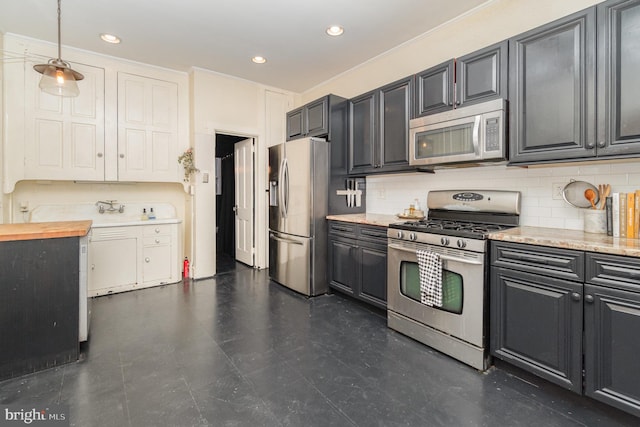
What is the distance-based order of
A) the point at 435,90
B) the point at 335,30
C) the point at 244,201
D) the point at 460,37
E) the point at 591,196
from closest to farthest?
1. the point at 591,196
2. the point at 435,90
3. the point at 460,37
4. the point at 335,30
5. the point at 244,201

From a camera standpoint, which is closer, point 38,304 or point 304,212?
point 38,304

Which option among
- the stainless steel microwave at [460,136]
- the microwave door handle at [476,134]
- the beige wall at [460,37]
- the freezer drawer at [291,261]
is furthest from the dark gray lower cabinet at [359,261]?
the beige wall at [460,37]

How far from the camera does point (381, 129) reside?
3.14m

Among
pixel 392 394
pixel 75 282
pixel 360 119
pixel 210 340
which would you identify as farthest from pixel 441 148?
pixel 75 282

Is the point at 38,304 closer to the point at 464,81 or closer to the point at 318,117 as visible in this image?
the point at 318,117

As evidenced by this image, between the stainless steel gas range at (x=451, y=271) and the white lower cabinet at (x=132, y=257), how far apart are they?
284cm

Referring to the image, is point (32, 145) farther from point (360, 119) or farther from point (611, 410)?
point (611, 410)

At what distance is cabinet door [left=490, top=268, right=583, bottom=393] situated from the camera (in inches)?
65.5

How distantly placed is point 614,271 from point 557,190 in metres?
0.89

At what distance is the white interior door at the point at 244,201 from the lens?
16.0 feet

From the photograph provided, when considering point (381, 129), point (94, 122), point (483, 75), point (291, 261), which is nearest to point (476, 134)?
point (483, 75)

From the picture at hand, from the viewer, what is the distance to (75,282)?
2141mm

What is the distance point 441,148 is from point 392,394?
6.21 ft

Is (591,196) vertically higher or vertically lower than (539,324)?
higher
